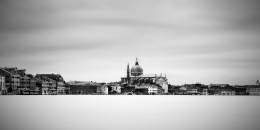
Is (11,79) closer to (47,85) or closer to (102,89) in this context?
(47,85)

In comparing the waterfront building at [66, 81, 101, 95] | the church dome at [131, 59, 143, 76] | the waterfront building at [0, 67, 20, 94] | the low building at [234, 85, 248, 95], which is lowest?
the low building at [234, 85, 248, 95]

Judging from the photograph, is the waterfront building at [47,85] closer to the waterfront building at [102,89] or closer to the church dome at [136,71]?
the waterfront building at [102,89]

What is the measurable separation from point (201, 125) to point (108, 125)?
6.85 metres

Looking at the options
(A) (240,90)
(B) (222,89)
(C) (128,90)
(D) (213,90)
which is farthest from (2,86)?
(A) (240,90)

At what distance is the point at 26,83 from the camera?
124500mm

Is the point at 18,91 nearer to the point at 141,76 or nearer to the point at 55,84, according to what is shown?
the point at 55,84

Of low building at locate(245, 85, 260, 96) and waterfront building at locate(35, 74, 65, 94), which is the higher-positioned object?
waterfront building at locate(35, 74, 65, 94)

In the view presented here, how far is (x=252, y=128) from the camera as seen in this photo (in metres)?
26.1

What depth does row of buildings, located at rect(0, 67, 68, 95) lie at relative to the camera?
4523 inches

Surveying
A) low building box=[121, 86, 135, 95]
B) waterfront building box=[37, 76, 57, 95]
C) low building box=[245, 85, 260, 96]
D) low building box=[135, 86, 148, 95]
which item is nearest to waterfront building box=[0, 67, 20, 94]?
waterfront building box=[37, 76, 57, 95]

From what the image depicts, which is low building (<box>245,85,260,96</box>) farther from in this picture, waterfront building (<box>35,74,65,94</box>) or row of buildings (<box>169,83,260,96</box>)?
waterfront building (<box>35,74,65,94</box>)

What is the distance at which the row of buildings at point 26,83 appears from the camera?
11488 centimetres

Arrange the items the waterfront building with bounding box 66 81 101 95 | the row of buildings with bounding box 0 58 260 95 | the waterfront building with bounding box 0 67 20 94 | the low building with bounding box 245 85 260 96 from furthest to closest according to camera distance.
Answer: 1. the low building with bounding box 245 85 260 96
2. the waterfront building with bounding box 66 81 101 95
3. the row of buildings with bounding box 0 58 260 95
4. the waterfront building with bounding box 0 67 20 94

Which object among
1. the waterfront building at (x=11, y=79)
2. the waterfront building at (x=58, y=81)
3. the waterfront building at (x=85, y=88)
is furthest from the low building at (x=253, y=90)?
the waterfront building at (x=11, y=79)
